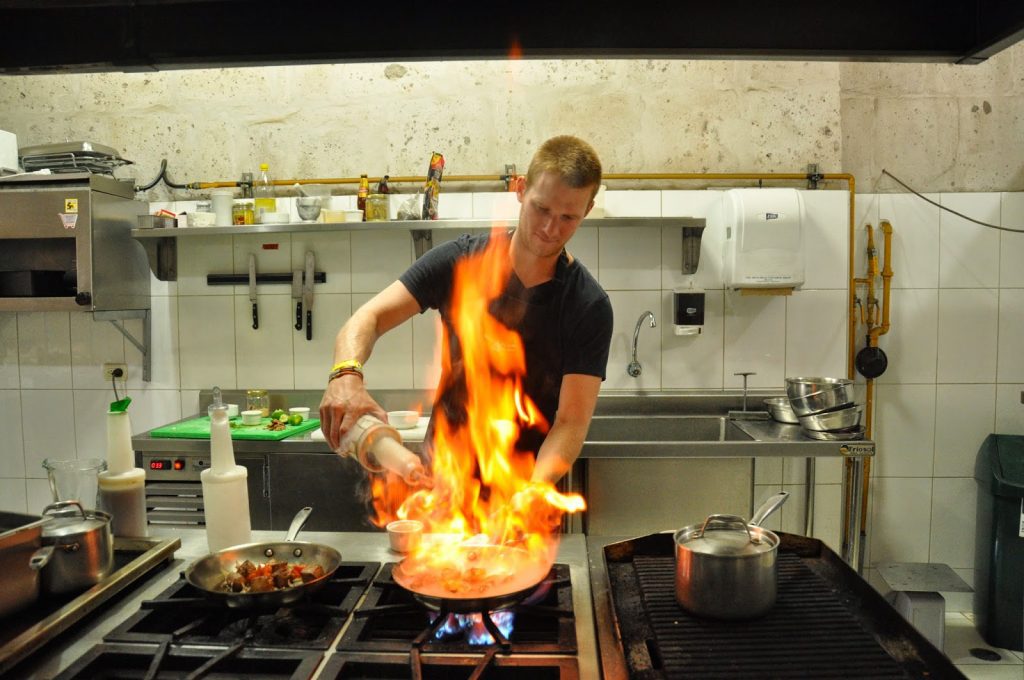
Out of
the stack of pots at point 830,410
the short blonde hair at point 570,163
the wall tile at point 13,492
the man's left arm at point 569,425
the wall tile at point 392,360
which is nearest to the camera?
the short blonde hair at point 570,163

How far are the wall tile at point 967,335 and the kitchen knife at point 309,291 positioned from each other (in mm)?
3208

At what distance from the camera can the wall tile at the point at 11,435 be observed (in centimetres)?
402

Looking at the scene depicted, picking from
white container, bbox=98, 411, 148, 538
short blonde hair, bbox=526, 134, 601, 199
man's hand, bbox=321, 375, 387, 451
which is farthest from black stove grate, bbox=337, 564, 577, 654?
short blonde hair, bbox=526, 134, 601, 199

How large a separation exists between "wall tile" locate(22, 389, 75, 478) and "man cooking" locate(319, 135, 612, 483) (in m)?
2.70

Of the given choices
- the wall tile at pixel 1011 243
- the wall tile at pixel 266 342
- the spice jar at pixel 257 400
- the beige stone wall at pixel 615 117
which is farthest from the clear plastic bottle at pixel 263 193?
the wall tile at pixel 1011 243

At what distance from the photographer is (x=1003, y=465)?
3494 millimetres

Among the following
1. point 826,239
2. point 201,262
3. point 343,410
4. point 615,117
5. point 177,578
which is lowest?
point 177,578

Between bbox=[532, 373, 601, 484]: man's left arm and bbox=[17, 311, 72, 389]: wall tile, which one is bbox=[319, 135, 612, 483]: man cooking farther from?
bbox=[17, 311, 72, 389]: wall tile

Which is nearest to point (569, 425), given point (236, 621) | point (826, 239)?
point (236, 621)

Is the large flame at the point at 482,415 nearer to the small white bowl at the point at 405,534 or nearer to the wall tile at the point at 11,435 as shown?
the small white bowl at the point at 405,534

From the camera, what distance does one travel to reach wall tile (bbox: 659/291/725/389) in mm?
3725

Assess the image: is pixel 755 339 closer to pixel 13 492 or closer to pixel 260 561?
pixel 260 561

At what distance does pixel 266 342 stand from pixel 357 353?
7.08ft

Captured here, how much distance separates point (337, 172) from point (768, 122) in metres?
2.24
